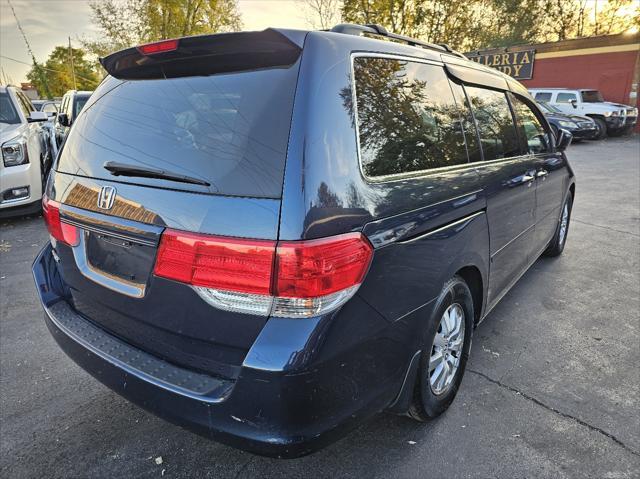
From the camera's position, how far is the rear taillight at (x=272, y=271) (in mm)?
1444

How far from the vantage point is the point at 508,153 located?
303 centimetres

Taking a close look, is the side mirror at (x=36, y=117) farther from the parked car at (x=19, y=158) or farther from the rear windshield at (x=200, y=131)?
the rear windshield at (x=200, y=131)

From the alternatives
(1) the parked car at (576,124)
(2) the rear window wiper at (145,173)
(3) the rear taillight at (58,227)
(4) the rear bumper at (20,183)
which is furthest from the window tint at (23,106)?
(1) the parked car at (576,124)

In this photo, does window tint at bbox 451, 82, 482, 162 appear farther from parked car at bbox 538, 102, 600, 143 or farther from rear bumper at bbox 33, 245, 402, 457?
parked car at bbox 538, 102, 600, 143

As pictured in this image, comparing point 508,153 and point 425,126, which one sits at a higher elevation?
point 425,126

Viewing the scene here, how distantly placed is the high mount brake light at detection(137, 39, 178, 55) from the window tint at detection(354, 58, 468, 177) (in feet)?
2.59

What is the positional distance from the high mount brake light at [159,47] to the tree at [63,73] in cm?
6310

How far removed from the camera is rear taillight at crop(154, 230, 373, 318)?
1.44 meters

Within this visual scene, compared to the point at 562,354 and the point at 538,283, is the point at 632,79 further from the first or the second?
the point at 562,354

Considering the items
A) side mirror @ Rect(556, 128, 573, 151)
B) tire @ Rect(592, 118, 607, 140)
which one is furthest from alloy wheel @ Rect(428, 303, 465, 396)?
tire @ Rect(592, 118, 607, 140)

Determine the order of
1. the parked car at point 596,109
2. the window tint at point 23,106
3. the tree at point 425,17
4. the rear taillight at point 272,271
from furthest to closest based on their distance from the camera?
1. the tree at point 425,17
2. the parked car at point 596,109
3. the window tint at point 23,106
4. the rear taillight at point 272,271

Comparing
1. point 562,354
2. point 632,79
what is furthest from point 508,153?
point 632,79

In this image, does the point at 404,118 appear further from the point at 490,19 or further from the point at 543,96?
the point at 490,19

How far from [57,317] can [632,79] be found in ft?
81.3
